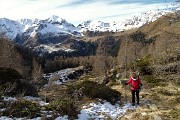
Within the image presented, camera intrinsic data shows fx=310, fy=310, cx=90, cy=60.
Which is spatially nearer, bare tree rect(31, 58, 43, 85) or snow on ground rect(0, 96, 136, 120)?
snow on ground rect(0, 96, 136, 120)

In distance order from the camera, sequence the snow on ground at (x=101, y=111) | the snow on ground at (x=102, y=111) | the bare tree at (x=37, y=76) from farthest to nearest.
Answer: the bare tree at (x=37, y=76)
the snow on ground at (x=102, y=111)
the snow on ground at (x=101, y=111)

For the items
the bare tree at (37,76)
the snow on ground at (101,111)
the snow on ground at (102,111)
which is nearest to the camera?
the snow on ground at (101,111)

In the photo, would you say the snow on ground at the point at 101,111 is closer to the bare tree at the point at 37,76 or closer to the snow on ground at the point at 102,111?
the snow on ground at the point at 102,111

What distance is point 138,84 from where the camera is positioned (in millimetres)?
23203

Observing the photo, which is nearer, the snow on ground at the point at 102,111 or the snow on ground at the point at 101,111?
the snow on ground at the point at 101,111

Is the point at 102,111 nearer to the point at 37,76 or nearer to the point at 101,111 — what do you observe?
the point at 101,111

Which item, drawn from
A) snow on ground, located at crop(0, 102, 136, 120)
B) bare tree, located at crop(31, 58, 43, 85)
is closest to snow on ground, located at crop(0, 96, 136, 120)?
snow on ground, located at crop(0, 102, 136, 120)

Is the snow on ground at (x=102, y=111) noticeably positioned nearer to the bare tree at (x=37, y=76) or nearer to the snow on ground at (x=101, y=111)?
the snow on ground at (x=101, y=111)

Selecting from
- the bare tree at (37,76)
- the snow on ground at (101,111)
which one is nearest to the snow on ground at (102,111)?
the snow on ground at (101,111)

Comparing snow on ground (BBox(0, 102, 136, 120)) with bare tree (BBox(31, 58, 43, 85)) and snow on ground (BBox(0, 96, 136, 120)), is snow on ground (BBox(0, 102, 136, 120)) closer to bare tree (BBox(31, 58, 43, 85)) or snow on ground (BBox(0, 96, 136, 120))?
snow on ground (BBox(0, 96, 136, 120))

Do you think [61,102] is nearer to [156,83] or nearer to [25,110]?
[25,110]

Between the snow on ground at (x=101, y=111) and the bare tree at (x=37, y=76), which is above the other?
the snow on ground at (x=101, y=111)

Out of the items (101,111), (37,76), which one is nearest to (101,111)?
(101,111)

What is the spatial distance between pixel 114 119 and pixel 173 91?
11780 mm
